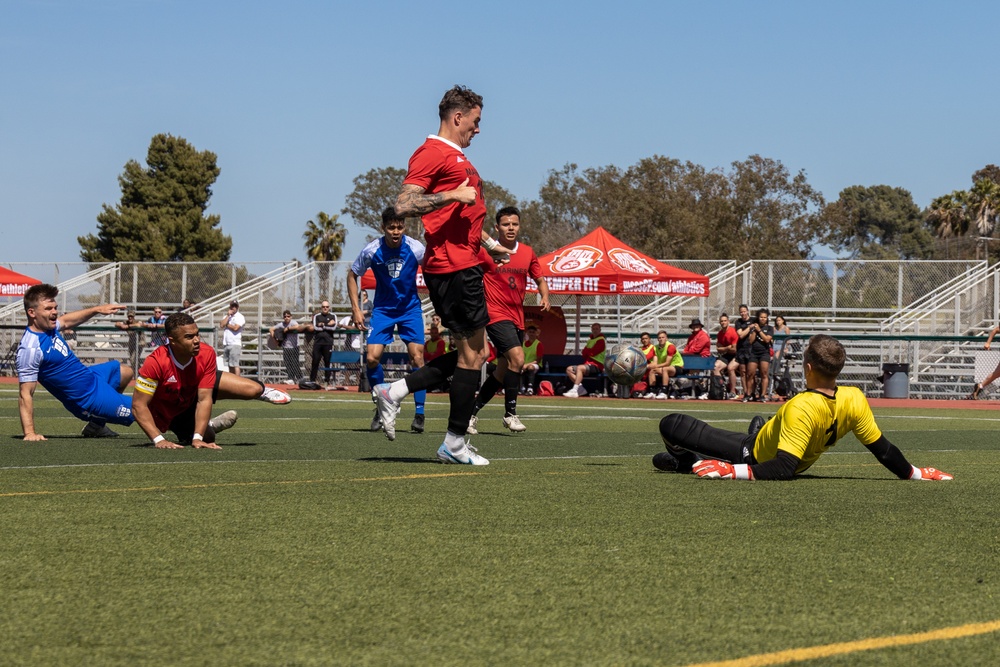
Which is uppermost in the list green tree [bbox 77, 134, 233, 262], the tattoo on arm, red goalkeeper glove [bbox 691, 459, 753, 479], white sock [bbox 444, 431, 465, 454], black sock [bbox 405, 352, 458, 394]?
green tree [bbox 77, 134, 233, 262]

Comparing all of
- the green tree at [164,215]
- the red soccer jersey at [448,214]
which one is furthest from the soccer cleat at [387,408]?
the green tree at [164,215]

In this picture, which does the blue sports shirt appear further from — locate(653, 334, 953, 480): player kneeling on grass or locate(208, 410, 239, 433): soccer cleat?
locate(653, 334, 953, 480): player kneeling on grass

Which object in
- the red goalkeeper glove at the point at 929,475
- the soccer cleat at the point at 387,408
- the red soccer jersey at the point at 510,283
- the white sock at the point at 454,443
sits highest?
the red soccer jersey at the point at 510,283

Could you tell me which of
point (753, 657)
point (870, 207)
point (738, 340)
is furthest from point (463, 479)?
point (870, 207)

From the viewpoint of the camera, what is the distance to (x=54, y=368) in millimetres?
10633

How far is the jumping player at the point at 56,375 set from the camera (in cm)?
1048

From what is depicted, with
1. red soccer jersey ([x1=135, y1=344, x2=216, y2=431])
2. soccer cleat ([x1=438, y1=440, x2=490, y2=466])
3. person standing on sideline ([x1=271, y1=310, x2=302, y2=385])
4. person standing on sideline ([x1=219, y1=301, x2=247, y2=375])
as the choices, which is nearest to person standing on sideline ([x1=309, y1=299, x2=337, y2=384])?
person standing on sideline ([x1=271, y1=310, x2=302, y2=385])

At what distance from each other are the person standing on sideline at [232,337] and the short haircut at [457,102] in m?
21.3

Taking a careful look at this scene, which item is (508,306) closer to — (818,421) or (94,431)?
(94,431)

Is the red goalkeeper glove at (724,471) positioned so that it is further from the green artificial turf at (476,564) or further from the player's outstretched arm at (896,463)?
the player's outstretched arm at (896,463)

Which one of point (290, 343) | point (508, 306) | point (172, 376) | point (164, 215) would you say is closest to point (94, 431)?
point (172, 376)

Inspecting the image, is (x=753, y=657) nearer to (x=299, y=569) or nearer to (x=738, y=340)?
(x=299, y=569)

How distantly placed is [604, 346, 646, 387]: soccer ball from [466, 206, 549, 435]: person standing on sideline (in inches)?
182

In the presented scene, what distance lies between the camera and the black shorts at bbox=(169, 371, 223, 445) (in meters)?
9.70
